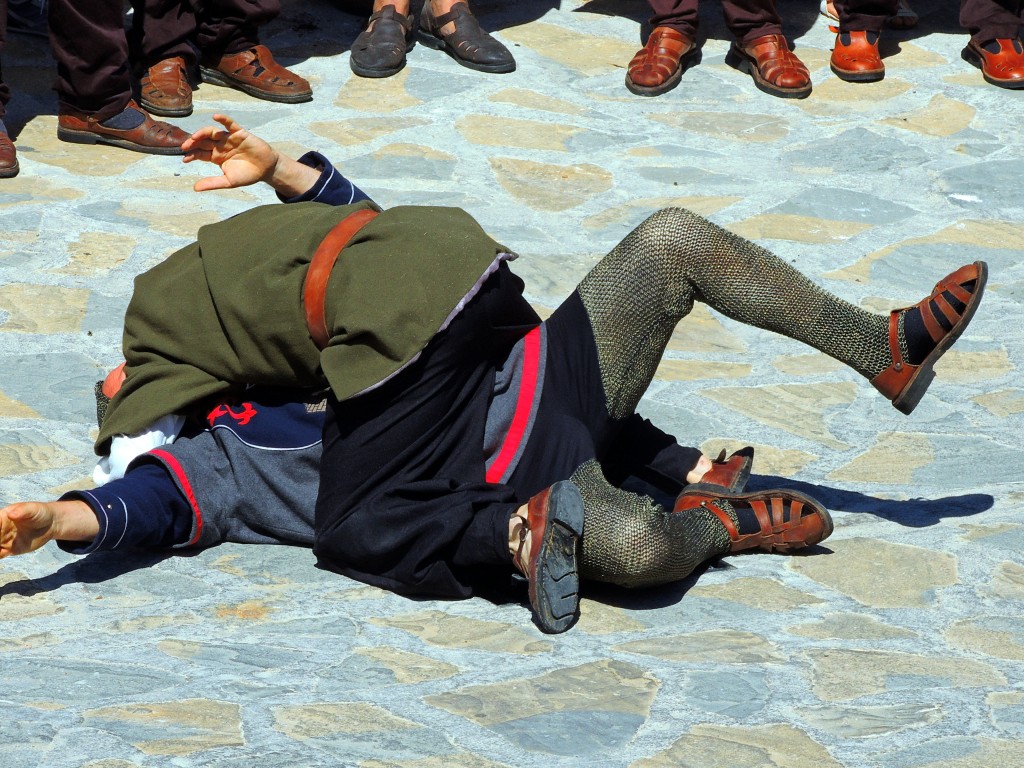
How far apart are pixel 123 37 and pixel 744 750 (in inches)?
148

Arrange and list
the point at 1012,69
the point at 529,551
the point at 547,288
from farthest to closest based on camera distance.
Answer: the point at 1012,69 → the point at 547,288 → the point at 529,551

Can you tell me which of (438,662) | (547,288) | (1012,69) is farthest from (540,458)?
(1012,69)

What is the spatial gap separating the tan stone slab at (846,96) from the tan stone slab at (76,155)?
8.95 ft

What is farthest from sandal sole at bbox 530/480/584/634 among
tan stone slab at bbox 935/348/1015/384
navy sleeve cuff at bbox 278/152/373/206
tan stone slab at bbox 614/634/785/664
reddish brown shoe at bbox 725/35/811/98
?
reddish brown shoe at bbox 725/35/811/98

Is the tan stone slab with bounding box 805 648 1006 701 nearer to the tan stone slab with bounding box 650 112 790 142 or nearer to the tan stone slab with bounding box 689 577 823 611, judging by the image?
the tan stone slab with bounding box 689 577 823 611

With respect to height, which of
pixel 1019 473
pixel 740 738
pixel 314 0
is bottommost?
pixel 314 0

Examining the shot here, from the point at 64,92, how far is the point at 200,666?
3.32 meters

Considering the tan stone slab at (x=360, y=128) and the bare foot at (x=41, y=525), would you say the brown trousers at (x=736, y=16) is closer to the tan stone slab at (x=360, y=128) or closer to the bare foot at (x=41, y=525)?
the tan stone slab at (x=360, y=128)

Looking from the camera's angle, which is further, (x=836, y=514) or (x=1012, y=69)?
(x=1012, y=69)

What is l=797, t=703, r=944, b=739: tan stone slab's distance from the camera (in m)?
2.02

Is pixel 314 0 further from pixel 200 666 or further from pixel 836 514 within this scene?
pixel 200 666

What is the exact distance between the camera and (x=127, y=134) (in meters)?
4.91

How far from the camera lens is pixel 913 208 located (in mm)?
4770

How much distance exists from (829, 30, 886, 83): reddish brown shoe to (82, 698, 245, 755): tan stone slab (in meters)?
4.56
